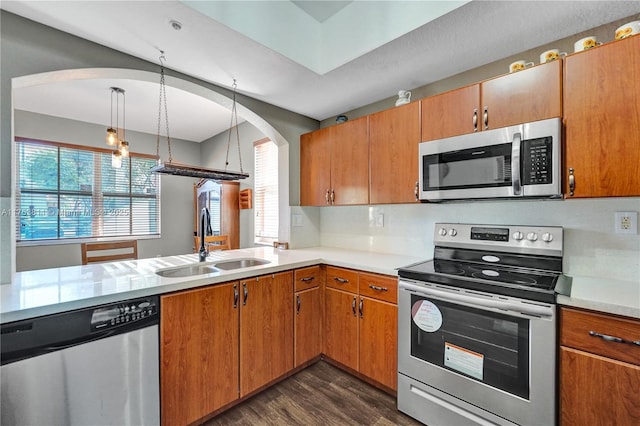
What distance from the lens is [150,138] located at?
4875mm

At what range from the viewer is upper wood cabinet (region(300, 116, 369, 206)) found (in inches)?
93.4

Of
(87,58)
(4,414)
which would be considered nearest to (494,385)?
(4,414)

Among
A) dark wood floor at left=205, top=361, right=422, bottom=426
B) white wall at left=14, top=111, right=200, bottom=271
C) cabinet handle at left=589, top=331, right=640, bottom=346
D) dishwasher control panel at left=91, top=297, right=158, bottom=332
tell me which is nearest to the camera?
cabinet handle at left=589, top=331, right=640, bottom=346

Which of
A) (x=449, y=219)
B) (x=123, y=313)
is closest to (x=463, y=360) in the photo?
(x=449, y=219)

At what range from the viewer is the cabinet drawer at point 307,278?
2.12 m

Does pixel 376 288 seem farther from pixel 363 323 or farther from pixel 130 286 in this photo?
pixel 130 286

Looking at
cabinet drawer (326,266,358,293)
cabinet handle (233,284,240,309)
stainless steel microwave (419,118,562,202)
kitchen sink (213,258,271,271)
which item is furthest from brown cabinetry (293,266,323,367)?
stainless steel microwave (419,118,562,202)

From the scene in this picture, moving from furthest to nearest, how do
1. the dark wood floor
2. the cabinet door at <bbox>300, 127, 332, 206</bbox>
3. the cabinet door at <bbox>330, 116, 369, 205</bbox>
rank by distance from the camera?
the cabinet door at <bbox>300, 127, 332, 206</bbox>, the cabinet door at <bbox>330, 116, 369, 205</bbox>, the dark wood floor

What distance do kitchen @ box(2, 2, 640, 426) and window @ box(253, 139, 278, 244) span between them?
94cm

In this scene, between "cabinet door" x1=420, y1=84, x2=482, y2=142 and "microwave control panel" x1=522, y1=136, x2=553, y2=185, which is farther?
"cabinet door" x1=420, y1=84, x2=482, y2=142

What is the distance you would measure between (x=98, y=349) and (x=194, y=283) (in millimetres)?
485

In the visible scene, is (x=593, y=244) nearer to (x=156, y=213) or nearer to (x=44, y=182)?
(x=156, y=213)

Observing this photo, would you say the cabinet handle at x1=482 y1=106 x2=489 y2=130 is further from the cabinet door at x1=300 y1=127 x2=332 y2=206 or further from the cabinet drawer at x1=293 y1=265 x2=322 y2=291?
the cabinet drawer at x1=293 y1=265 x2=322 y2=291

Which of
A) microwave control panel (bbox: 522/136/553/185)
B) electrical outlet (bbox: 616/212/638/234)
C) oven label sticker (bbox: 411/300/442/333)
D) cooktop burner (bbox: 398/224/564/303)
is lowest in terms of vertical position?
oven label sticker (bbox: 411/300/442/333)
